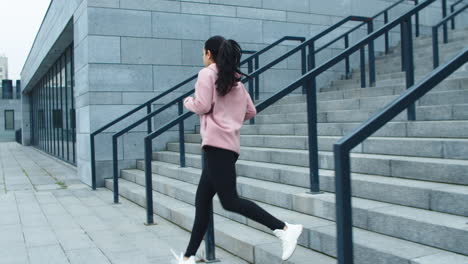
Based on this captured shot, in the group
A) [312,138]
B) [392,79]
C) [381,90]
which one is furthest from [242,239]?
[392,79]

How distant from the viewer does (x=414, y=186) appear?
139 inches

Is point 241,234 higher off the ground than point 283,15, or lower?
→ lower

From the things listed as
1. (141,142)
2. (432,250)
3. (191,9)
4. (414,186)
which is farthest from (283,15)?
(432,250)

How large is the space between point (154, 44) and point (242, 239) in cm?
603

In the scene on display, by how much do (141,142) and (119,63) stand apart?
1549 mm

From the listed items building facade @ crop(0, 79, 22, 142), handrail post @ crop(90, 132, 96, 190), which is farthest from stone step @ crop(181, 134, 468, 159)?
building facade @ crop(0, 79, 22, 142)

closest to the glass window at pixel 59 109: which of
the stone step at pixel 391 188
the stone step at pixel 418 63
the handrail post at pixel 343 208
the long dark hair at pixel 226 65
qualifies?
the stone step at pixel 418 63

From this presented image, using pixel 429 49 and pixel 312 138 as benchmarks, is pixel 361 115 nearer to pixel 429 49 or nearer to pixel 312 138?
pixel 312 138

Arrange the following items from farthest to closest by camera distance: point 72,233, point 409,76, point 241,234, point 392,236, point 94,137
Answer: point 94,137 < point 72,233 < point 409,76 < point 241,234 < point 392,236

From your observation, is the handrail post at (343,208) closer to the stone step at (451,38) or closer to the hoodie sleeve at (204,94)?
the hoodie sleeve at (204,94)

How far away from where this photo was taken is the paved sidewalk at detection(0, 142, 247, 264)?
14.1ft

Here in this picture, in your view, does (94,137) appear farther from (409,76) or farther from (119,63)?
(409,76)

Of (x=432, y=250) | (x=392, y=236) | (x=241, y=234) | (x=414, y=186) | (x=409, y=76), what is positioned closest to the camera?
(x=432, y=250)

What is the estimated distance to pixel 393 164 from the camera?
4047 mm
